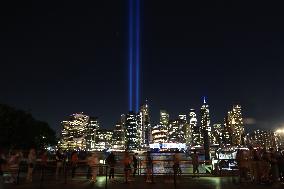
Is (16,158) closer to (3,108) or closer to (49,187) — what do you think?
(49,187)

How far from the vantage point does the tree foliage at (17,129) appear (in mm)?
55906

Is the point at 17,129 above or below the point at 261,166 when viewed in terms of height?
above

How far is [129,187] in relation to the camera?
19344 mm

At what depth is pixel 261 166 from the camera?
21.2 metres

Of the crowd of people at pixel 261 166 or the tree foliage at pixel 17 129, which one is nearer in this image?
the crowd of people at pixel 261 166

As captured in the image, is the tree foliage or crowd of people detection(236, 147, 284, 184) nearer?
crowd of people detection(236, 147, 284, 184)

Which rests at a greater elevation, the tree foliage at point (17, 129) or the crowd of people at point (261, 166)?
the tree foliage at point (17, 129)

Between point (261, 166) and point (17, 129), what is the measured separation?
1772 inches

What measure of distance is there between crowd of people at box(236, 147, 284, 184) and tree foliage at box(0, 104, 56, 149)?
137ft

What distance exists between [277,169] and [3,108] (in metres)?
47.7

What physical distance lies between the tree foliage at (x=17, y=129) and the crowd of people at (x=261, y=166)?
41641 millimetres

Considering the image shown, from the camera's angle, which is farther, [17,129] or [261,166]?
[17,129]

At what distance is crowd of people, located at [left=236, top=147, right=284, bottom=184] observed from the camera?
20.4m

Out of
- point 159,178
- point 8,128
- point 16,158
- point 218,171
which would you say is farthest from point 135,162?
point 8,128
